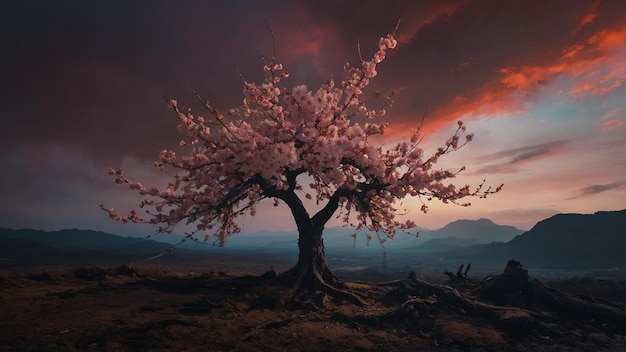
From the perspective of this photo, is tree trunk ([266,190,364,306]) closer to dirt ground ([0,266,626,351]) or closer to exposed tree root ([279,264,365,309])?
exposed tree root ([279,264,365,309])

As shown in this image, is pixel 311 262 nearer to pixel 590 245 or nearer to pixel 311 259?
pixel 311 259

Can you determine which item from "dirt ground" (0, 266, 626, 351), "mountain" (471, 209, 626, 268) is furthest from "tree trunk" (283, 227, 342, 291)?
"mountain" (471, 209, 626, 268)

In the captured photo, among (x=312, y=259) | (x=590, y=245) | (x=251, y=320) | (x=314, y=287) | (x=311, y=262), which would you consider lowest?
(x=251, y=320)

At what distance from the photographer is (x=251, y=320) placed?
48.6 feet

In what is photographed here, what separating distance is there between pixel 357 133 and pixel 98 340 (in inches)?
515

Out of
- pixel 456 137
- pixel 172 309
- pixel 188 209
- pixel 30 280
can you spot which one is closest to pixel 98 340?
pixel 172 309

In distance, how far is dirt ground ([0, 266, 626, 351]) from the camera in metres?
12.1

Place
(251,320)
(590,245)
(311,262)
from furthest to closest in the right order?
1. (590,245)
2. (311,262)
3. (251,320)

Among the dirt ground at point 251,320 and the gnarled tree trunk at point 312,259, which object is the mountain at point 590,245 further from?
the gnarled tree trunk at point 312,259

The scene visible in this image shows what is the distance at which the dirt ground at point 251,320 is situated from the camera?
1210 centimetres

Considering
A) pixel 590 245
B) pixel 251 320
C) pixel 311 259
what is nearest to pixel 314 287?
pixel 311 259

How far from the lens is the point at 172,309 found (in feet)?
50.9

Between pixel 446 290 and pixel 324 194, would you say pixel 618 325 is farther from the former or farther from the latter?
pixel 324 194

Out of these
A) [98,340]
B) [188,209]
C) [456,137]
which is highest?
[456,137]
